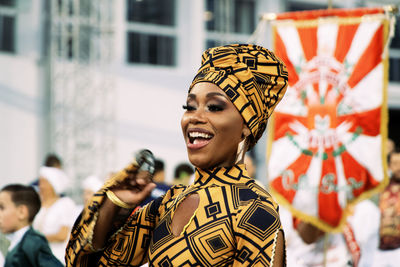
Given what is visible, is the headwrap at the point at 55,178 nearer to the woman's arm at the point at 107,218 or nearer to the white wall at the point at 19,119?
the white wall at the point at 19,119

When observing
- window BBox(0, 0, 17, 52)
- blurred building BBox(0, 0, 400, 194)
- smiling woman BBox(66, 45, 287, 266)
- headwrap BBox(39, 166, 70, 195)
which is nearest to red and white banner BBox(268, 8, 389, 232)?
headwrap BBox(39, 166, 70, 195)

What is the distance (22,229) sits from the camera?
3961mm

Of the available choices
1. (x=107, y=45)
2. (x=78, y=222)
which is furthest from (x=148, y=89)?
(x=78, y=222)

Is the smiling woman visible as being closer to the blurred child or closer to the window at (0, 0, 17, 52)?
the blurred child

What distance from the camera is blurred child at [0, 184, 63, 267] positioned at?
3.52m

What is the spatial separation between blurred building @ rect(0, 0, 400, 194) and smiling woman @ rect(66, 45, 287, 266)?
22.5 feet

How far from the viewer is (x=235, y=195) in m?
1.85

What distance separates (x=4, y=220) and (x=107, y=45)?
5.71 metres

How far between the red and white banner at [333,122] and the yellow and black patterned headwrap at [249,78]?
2.40m

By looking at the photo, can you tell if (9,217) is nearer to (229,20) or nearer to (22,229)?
(22,229)

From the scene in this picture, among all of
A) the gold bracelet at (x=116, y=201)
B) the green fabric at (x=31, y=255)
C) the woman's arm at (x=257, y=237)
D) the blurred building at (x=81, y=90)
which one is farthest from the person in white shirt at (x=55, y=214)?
the woman's arm at (x=257, y=237)

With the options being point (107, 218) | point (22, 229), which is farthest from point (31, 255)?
point (107, 218)

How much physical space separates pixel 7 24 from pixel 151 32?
7.84ft

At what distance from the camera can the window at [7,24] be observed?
9.59 metres
